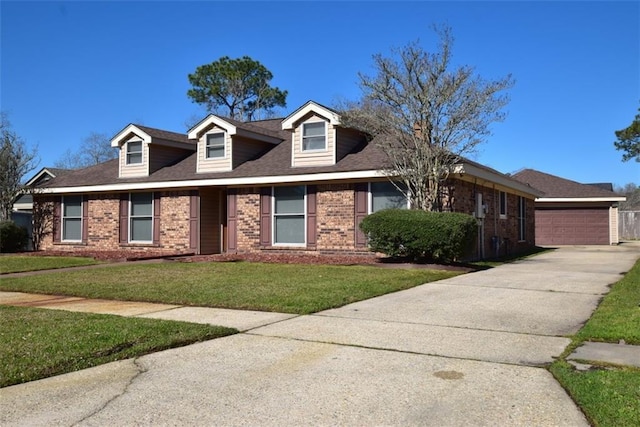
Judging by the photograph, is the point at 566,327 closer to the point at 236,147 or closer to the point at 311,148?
the point at 311,148

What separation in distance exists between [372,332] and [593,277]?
25.2 ft

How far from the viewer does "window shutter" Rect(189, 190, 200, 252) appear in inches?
747

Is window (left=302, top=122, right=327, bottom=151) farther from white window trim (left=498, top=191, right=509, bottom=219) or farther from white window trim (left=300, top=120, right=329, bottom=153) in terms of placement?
white window trim (left=498, top=191, right=509, bottom=219)

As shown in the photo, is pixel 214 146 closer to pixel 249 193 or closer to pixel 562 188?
pixel 249 193

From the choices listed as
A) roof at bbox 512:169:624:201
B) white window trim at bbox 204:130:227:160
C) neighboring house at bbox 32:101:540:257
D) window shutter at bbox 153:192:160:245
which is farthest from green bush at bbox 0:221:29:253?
roof at bbox 512:169:624:201

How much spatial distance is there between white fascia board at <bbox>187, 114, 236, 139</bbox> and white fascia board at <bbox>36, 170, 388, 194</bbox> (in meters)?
1.84

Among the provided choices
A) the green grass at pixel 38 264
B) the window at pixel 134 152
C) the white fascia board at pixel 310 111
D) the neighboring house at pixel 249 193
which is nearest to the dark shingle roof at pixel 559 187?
the neighboring house at pixel 249 193

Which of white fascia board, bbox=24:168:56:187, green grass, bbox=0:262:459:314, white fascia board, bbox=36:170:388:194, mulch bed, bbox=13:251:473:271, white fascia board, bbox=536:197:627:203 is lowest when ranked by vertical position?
Answer: green grass, bbox=0:262:459:314

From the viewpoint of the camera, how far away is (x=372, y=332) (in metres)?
6.23

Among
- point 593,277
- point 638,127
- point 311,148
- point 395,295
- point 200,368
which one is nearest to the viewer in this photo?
point 200,368

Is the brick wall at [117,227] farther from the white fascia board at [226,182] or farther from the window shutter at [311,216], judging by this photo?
the window shutter at [311,216]

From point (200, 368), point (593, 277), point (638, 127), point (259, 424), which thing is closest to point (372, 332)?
point (200, 368)

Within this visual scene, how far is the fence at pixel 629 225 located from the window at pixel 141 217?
3575 centimetres

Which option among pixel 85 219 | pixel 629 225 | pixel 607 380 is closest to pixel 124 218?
pixel 85 219
